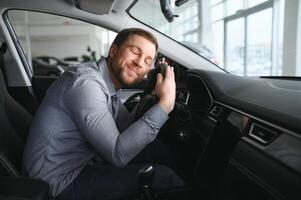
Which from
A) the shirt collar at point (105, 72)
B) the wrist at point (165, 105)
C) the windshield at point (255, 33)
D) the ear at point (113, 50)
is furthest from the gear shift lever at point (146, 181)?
the windshield at point (255, 33)

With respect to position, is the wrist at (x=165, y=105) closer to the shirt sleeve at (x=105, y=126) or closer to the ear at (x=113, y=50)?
the shirt sleeve at (x=105, y=126)

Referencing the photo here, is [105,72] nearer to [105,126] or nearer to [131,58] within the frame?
[131,58]

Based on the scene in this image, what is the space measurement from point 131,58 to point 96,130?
1.44 feet

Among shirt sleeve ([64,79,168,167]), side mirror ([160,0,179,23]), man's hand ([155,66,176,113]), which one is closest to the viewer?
shirt sleeve ([64,79,168,167])

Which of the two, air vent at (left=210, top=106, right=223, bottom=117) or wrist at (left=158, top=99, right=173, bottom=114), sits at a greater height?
wrist at (left=158, top=99, right=173, bottom=114)

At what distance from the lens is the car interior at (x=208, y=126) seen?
3.45ft

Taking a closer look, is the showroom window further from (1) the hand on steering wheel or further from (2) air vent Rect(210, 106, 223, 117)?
(1) the hand on steering wheel

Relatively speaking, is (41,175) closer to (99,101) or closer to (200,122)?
(99,101)

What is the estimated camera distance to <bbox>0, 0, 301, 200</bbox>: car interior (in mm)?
1052

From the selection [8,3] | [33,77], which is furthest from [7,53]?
[8,3]

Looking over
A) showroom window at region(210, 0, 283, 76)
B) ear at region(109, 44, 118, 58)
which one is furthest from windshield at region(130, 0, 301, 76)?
ear at region(109, 44, 118, 58)

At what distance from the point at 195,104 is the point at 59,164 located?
84 cm

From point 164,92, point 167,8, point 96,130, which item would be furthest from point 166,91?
point 167,8

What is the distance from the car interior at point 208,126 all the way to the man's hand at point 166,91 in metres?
0.11
